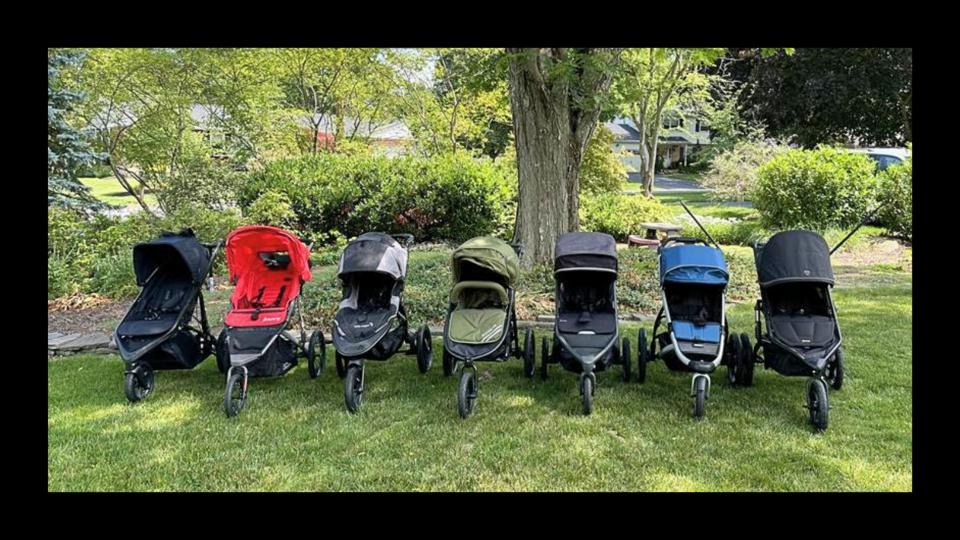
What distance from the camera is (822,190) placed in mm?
12117

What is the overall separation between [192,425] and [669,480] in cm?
336

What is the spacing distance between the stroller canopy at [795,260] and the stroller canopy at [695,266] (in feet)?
1.10

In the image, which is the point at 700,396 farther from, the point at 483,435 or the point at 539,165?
the point at 539,165

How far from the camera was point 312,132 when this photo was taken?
15.7 meters

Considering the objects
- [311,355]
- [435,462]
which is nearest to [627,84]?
[311,355]

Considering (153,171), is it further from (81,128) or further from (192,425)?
(192,425)

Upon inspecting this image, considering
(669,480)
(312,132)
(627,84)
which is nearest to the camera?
(669,480)

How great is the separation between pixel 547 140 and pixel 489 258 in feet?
10.9

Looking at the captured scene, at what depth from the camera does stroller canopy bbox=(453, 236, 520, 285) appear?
5016mm

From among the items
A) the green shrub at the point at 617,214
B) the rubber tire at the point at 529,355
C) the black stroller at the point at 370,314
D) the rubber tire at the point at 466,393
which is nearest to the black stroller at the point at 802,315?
the rubber tire at the point at 529,355

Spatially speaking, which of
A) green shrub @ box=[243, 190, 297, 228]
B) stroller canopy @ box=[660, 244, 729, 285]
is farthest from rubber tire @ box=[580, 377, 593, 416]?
green shrub @ box=[243, 190, 297, 228]

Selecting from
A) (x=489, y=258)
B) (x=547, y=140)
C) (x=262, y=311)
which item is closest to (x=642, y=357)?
(x=489, y=258)

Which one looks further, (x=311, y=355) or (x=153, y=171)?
(x=153, y=171)

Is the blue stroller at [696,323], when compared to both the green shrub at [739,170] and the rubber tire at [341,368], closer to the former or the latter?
the rubber tire at [341,368]
